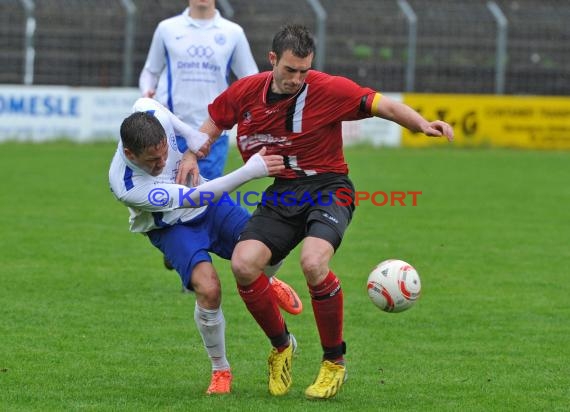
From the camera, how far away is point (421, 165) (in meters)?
19.0

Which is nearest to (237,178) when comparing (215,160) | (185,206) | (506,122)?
(185,206)

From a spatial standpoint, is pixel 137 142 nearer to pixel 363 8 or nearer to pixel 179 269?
pixel 179 269

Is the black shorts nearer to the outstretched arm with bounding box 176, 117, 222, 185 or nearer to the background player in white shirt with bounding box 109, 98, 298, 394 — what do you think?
the background player in white shirt with bounding box 109, 98, 298, 394

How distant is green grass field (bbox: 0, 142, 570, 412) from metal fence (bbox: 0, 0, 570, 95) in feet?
28.6

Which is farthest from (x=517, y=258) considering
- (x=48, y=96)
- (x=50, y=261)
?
(x=48, y=96)

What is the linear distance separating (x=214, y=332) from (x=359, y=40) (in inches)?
751

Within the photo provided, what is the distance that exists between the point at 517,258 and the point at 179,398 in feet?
17.8

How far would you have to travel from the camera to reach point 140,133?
5.70 m

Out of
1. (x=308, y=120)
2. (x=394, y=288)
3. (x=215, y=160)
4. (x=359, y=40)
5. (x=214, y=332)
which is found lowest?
(x=214, y=332)

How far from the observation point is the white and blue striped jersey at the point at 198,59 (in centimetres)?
884

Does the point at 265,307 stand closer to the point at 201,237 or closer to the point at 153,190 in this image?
the point at 201,237

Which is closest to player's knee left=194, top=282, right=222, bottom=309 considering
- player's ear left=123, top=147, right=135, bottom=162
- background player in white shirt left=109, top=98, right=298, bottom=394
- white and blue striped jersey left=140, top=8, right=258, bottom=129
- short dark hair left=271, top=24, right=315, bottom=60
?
background player in white shirt left=109, top=98, right=298, bottom=394

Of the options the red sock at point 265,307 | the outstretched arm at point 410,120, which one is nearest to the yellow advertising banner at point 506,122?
the outstretched arm at point 410,120

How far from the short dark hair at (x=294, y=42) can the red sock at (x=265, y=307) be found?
1161 millimetres
